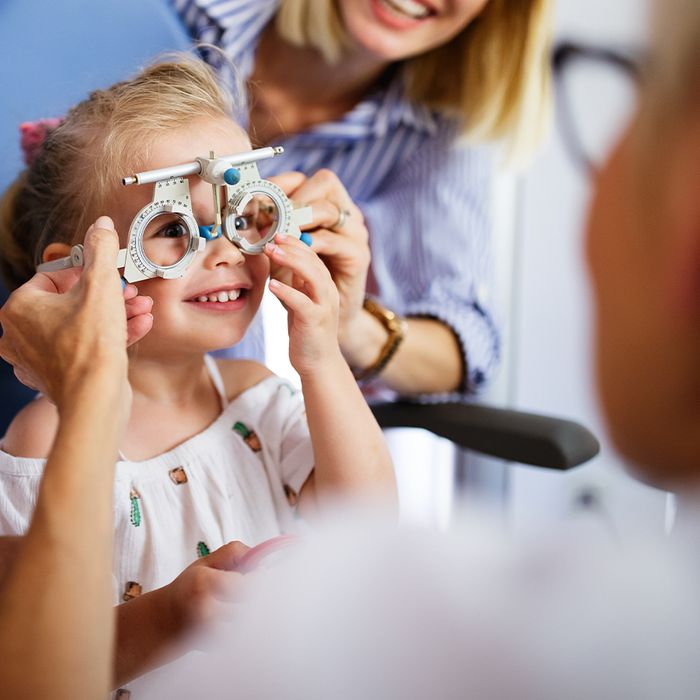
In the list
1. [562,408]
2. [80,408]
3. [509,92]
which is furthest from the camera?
[562,408]

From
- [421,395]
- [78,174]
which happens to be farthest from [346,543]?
[421,395]

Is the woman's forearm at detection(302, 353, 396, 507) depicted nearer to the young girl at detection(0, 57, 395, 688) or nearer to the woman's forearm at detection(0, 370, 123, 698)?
the young girl at detection(0, 57, 395, 688)

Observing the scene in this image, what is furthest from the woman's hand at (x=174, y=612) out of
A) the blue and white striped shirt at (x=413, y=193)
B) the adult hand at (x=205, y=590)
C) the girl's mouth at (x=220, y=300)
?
the blue and white striped shirt at (x=413, y=193)

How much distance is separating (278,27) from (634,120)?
88 centimetres

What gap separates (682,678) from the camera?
0.46 meters

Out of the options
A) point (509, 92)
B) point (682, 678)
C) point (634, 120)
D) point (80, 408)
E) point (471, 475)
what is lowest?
point (471, 475)

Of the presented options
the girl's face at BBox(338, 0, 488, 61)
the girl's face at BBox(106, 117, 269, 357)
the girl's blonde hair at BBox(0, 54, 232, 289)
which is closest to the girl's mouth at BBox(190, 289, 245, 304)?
the girl's face at BBox(106, 117, 269, 357)

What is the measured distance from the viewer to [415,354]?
109 cm

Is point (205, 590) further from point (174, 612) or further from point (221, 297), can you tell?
point (221, 297)

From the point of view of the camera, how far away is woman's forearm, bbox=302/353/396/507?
2.71 feet

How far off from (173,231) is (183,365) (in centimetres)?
16

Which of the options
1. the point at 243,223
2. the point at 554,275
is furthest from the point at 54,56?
the point at 554,275

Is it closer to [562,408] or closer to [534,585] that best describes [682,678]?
[534,585]

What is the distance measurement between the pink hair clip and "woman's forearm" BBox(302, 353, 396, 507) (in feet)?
0.99
